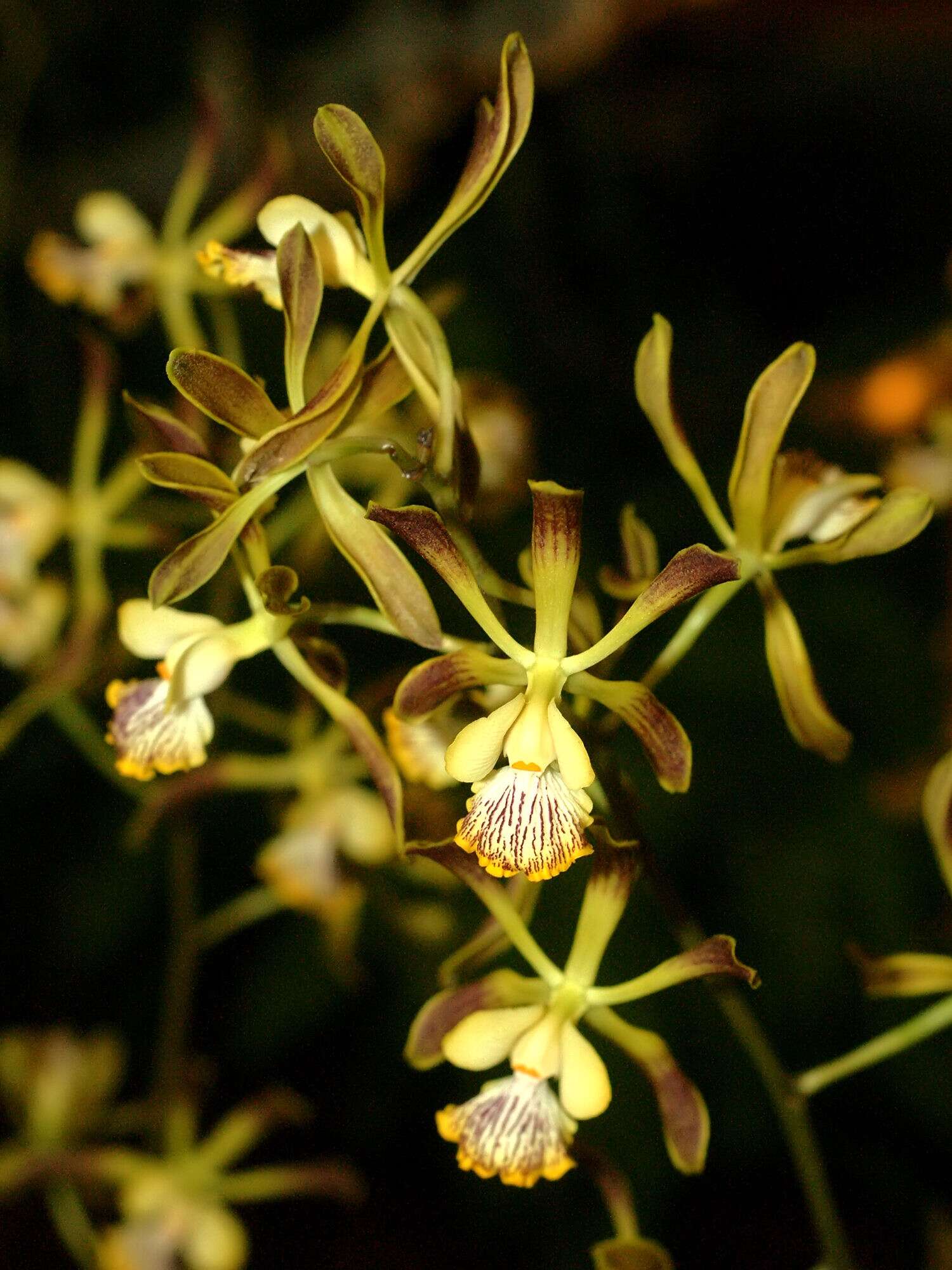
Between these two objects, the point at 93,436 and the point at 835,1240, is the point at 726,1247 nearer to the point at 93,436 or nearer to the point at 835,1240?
the point at 835,1240

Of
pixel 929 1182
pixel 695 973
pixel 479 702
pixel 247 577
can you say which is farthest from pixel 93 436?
pixel 929 1182

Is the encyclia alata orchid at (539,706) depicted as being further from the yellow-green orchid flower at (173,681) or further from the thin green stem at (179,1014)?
the thin green stem at (179,1014)

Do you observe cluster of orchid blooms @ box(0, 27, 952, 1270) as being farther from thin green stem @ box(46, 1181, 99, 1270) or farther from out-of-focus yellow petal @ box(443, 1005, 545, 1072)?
thin green stem @ box(46, 1181, 99, 1270)

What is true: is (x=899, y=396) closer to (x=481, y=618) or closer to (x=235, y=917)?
(x=235, y=917)

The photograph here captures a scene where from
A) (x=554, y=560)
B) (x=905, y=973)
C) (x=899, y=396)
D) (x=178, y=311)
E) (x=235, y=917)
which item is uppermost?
(x=899, y=396)

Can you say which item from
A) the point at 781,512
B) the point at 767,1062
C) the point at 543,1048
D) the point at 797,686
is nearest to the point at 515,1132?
the point at 543,1048

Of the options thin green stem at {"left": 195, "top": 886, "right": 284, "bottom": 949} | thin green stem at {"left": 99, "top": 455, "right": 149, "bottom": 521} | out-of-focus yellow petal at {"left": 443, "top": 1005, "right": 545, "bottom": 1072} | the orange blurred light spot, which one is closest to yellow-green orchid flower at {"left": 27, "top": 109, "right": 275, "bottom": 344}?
thin green stem at {"left": 99, "top": 455, "right": 149, "bottom": 521}
